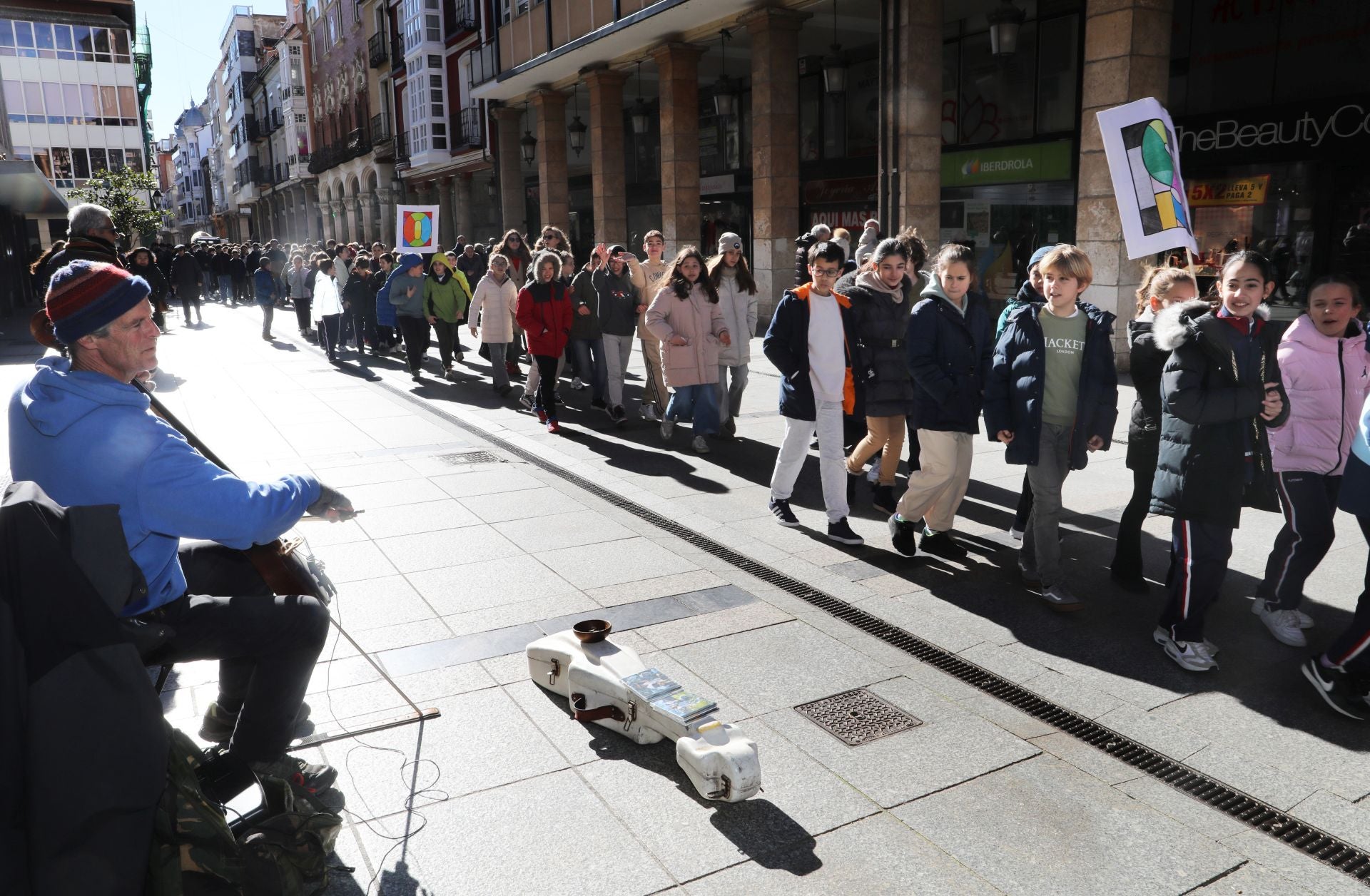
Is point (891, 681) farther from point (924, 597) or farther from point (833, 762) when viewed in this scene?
point (924, 597)

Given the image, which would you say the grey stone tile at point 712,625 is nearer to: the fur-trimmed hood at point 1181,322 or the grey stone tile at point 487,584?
the grey stone tile at point 487,584

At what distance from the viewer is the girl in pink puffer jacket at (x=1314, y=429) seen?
4.80 metres

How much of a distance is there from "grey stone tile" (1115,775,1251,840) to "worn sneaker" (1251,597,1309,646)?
164 centimetres

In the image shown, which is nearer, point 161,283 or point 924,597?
point 924,597

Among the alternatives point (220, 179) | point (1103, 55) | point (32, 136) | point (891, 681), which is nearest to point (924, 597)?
point (891, 681)

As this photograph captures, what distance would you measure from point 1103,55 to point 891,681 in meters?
10.6

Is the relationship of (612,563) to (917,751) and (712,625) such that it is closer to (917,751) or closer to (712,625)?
(712,625)

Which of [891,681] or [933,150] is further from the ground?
[933,150]

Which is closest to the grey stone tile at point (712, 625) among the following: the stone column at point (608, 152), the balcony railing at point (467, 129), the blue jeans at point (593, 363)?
the blue jeans at point (593, 363)

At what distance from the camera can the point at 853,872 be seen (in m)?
3.18

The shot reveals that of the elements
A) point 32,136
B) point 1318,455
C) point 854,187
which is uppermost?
point 32,136

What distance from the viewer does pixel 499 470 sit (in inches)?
350

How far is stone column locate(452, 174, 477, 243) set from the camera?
36.3 meters

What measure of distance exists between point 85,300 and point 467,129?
34203 mm
